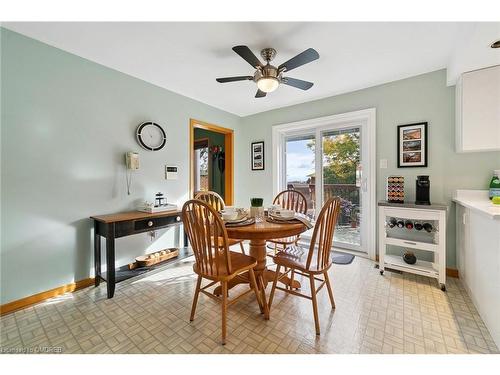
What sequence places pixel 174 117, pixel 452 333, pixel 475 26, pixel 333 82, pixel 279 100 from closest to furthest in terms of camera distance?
1. pixel 452 333
2. pixel 475 26
3. pixel 333 82
4. pixel 174 117
5. pixel 279 100

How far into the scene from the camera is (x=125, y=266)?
243 centimetres

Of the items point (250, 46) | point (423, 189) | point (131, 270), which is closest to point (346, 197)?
point (423, 189)

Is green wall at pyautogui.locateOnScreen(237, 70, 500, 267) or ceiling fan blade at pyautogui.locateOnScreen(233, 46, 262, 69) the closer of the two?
ceiling fan blade at pyautogui.locateOnScreen(233, 46, 262, 69)

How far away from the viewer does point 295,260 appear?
167 cm

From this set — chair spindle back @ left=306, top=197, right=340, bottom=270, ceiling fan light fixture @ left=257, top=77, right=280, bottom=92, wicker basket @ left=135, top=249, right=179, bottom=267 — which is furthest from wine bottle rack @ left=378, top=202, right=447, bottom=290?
wicker basket @ left=135, top=249, right=179, bottom=267

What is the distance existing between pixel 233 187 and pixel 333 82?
7.70 feet

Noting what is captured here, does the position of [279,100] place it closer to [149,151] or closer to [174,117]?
[174,117]

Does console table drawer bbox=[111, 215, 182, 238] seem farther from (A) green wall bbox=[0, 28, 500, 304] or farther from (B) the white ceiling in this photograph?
(B) the white ceiling

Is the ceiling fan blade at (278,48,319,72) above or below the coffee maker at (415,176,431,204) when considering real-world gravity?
above

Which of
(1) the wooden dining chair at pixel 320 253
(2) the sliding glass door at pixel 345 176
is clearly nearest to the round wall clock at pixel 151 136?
(1) the wooden dining chair at pixel 320 253

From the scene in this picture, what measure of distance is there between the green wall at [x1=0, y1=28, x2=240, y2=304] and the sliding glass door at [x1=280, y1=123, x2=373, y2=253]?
2.34m

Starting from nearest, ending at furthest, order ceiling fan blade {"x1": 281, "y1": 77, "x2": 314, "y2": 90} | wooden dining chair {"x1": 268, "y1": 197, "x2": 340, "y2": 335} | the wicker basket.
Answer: wooden dining chair {"x1": 268, "y1": 197, "x2": 340, "y2": 335}, ceiling fan blade {"x1": 281, "y1": 77, "x2": 314, "y2": 90}, the wicker basket

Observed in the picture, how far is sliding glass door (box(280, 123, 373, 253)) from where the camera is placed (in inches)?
117
